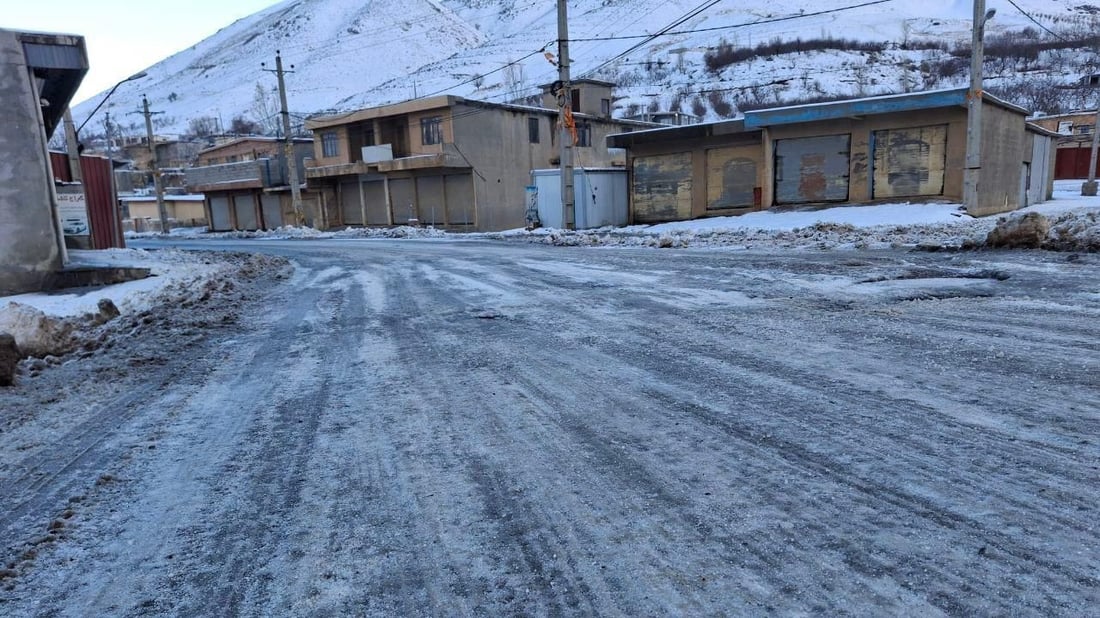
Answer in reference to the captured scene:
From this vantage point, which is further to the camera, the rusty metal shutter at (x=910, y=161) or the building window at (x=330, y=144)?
the building window at (x=330, y=144)

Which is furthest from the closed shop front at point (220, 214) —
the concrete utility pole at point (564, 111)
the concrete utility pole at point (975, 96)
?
the concrete utility pole at point (975, 96)

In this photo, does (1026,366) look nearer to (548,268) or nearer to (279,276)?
(548,268)

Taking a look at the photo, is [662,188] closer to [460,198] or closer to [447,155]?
[447,155]

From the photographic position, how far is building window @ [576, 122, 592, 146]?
39469 mm

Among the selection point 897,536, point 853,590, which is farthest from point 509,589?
point 897,536

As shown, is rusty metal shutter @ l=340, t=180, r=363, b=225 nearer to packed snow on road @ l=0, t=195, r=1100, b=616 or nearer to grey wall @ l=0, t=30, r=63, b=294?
grey wall @ l=0, t=30, r=63, b=294

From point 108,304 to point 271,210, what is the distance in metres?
45.3

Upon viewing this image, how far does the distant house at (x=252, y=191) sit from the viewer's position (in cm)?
4731

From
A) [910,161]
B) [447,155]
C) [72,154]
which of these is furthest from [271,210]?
[910,161]

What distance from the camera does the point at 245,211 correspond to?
170 ft

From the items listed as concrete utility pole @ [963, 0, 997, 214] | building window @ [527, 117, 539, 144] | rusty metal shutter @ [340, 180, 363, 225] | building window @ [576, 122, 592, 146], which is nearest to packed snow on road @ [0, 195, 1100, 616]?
concrete utility pole @ [963, 0, 997, 214]

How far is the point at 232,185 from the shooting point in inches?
1956

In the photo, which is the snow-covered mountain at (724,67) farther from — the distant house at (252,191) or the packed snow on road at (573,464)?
the packed snow on road at (573,464)

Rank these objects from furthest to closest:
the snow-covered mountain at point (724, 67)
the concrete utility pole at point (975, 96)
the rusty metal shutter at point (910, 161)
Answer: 1. the snow-covered mountain at point (724, 67)
2. the rusty metal shutter at point (910, 161)
3. the concrete utility pole at point (975, 96)
